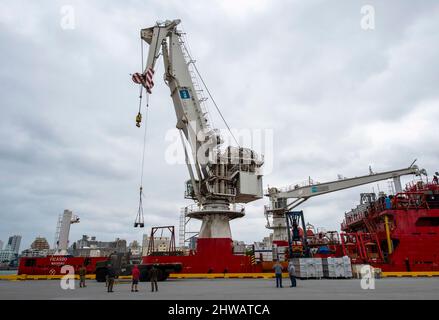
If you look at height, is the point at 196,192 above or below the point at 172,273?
above

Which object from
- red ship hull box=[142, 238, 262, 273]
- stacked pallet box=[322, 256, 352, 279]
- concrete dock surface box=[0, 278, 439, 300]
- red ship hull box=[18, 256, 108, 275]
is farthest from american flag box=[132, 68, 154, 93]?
stacked pallet box=[322, 256, 352, 279]

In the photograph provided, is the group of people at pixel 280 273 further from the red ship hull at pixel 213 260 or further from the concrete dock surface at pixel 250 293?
the red ship hull at pixel 213 260

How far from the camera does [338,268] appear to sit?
21.5 metres

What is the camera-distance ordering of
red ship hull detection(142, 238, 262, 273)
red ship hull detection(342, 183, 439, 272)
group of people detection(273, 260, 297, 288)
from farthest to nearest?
1. red ship hull detection(142, 238, 262, 273)
2. red ship hull detection(342, 183, 439, 272)
3. group of people detection(273, 260, 297, 288)

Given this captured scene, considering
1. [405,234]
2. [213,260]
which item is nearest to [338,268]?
[405,234]

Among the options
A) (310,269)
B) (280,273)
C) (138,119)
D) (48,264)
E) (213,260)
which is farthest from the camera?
(48,264)

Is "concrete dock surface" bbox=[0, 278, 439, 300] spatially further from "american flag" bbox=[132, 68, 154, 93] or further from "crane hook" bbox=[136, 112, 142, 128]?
"american flag" bbox=[132, 68, 154, 93]

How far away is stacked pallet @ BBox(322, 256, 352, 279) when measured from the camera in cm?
2136

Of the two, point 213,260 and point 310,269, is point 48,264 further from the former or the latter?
point 310,269

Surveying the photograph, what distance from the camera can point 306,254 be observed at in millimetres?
25156

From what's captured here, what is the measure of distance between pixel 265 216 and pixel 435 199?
815 inches

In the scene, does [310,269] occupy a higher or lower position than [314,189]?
lower
